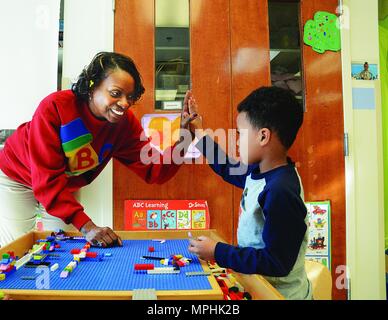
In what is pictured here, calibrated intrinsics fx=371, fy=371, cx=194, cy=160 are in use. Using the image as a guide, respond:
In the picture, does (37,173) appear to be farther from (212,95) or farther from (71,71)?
(212,95)

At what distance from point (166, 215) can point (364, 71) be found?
1.18 m

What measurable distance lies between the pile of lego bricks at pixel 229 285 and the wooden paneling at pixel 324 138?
1.00 metres

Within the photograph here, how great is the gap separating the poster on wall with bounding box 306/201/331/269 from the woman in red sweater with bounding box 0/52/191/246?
72 centimetres

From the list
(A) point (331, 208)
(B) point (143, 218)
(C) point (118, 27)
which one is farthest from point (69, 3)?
(A) point (331, 208)

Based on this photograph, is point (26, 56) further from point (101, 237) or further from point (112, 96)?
point (101, 237)

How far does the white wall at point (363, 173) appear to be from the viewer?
1.77 meters

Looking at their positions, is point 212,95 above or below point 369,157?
above

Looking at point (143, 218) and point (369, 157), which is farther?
point (369, 157)

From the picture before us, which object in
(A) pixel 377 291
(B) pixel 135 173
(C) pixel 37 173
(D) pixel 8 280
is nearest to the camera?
(D) pixel 8 280

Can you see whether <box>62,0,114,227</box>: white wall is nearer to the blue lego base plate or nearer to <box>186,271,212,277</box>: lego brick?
the blue lego base plate

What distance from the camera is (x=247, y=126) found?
0.97m

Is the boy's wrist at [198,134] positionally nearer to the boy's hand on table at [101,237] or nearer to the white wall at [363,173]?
the boy's hand on table at [101,237]

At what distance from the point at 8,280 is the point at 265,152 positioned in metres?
0.63

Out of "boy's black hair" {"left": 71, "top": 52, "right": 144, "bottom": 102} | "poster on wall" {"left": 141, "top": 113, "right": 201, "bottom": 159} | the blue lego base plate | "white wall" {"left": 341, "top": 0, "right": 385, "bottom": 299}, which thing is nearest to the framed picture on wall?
"white wall" {"left": 341, "top": 0, "right": 385, "bottom": 299}
